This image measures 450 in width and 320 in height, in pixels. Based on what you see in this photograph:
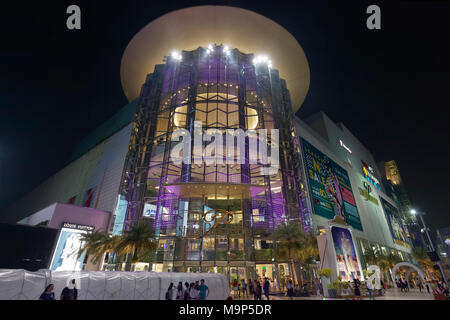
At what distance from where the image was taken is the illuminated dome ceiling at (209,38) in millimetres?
39750

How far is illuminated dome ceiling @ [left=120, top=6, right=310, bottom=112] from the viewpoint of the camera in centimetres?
3975

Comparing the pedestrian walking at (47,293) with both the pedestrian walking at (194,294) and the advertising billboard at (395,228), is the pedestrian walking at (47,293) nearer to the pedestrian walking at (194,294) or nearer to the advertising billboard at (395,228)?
the pedestrian walking at (194,294)

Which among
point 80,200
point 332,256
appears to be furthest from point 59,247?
point 332,256

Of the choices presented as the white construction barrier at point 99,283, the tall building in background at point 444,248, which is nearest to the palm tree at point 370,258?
the white construction barrier at point 99,283

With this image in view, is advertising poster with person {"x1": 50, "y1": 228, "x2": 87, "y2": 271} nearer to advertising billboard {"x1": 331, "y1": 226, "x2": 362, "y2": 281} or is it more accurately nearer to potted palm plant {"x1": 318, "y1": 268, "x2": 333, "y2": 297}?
potted palm plant {"x1": 318, "y1": 268, "x2": 333, "y2": 297}

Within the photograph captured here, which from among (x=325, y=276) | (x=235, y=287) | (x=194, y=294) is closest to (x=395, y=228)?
(x=325, y=276)

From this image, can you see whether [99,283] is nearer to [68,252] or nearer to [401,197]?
[68,252]

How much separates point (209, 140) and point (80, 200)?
29.5 metres

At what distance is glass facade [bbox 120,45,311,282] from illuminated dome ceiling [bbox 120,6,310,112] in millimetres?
2758

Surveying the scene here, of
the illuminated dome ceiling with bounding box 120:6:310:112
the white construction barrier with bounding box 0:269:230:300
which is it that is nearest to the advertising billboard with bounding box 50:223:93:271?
the white construction barrier with bounding box 0:269:230:300

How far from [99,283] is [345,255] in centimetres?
1786

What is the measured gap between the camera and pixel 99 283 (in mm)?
10266

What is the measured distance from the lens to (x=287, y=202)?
30359mm
